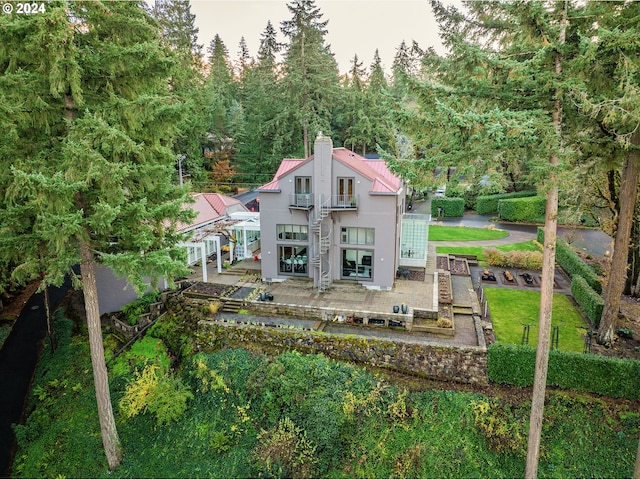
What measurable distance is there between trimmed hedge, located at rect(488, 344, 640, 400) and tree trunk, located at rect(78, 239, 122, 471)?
41.9ft

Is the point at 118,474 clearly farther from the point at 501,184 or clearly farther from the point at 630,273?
the point at 630,273

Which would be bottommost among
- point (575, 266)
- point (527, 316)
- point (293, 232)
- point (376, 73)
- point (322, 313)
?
point (527, 316)

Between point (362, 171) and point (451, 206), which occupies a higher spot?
point (362, 171)

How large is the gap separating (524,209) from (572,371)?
1108 inches

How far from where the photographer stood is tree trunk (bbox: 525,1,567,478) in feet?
30.6

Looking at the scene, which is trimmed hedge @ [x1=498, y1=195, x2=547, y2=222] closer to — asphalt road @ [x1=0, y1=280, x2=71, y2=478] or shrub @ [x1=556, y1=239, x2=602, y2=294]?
shrub @ [x1=556, y1=239, x2=602, y2=294]

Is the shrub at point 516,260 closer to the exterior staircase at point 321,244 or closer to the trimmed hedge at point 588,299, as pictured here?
the trimmed hedge at point 588,299

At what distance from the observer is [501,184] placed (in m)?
9.83

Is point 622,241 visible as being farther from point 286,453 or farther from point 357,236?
point 286,453

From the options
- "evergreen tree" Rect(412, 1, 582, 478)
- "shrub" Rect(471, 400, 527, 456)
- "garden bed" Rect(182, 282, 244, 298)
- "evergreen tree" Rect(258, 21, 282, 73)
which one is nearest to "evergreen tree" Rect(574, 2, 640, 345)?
"evergreen tree" Rect(412, 1, 582, 478)

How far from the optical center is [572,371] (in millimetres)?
12711

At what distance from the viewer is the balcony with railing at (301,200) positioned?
790 inches

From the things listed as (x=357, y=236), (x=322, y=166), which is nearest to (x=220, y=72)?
(x=322, y=166)

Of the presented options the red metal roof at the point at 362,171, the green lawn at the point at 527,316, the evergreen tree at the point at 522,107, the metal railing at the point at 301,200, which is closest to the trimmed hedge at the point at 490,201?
the green lawn at the point at 527,316
